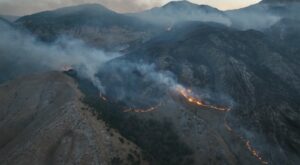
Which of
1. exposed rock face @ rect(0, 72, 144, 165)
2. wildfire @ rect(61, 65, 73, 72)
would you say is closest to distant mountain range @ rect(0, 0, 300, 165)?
exposed rock face @ rect(0, 72, 144, 165)

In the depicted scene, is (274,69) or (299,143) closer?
(299,143)

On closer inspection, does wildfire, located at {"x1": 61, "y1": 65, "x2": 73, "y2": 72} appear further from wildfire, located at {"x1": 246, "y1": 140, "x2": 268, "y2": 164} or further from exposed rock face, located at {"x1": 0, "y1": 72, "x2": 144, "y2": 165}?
wildfire, located at {"x1": 246, "y1": 140, "x2": 268, "y2": 164}

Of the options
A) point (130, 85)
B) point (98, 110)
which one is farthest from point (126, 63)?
point (98, 110)

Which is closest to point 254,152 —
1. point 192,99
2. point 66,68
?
point 192,99

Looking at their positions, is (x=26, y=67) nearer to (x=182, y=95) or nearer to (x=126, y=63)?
(x=126, y=63)

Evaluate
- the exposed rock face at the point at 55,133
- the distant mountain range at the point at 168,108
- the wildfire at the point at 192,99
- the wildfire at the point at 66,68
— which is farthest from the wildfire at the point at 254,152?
the wildfire at the point at 66,68

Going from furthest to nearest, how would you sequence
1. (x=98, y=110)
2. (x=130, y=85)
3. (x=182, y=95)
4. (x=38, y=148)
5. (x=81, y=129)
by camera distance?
(x=130, y=85) < (x=182, y=95) < (x=98, y=110) < (x=81, y=129) < (x=38, y=148)

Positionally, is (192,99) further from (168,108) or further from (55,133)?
(55,133)

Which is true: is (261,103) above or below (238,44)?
below
